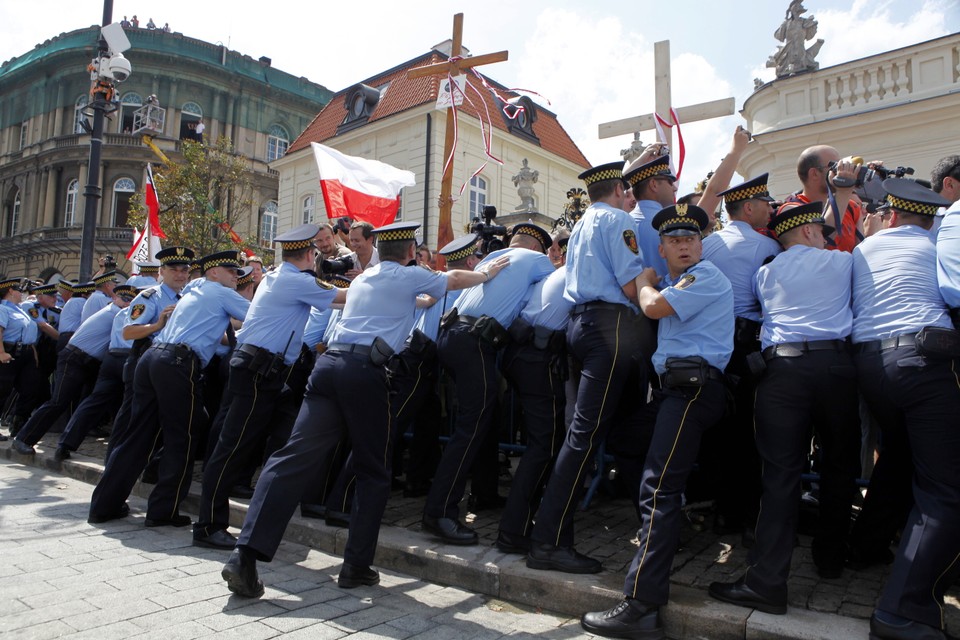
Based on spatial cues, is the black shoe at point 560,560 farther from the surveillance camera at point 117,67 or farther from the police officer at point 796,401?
the surveillance camera at point 117,67

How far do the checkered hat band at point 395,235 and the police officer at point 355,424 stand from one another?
0.19ft

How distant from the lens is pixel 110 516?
5473 millimetres

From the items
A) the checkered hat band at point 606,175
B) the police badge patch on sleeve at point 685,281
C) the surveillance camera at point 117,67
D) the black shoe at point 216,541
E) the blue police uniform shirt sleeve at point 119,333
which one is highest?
the surveillance camera at point 117,67

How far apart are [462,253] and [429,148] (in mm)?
19233

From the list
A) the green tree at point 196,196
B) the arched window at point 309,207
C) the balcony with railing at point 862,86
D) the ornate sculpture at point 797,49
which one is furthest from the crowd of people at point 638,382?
the arched window at point 309,207

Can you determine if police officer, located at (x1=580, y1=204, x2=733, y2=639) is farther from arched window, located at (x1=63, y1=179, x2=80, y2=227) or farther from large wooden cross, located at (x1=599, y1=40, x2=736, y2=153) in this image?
arched window, located at (x1=63, y1=179, x2=80, y2=227)

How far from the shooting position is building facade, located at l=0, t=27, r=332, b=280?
37.5 meters

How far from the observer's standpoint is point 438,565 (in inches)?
168

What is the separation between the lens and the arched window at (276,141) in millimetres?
41344

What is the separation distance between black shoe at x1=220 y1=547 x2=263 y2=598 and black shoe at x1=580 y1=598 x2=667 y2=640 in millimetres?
1864

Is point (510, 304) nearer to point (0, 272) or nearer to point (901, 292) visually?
point (901, 292)

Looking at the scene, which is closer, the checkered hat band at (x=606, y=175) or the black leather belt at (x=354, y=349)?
the black leather belt at (x=354, y=349)

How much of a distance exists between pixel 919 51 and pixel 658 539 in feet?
38.4

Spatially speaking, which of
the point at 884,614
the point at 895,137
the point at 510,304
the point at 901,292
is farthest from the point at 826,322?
the point at 895,137
